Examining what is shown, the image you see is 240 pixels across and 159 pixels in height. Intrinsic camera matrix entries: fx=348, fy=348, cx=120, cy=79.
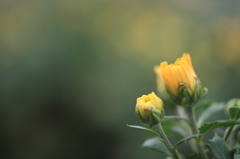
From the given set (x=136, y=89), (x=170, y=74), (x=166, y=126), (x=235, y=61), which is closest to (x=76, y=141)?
(x=136, y=89)

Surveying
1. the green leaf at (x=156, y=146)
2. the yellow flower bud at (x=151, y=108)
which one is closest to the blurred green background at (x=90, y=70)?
the green leaf at (x=156, y=146)

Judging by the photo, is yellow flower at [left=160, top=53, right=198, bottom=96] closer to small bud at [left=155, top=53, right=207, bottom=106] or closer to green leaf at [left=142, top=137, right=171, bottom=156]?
small bud at [left=155, top=53, right=207, bottom=106]

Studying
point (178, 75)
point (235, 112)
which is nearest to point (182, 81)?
point (178, 75)

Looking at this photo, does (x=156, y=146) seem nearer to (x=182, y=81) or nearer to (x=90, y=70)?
(x=182, y=81)

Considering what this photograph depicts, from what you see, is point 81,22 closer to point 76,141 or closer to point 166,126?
point 76,141

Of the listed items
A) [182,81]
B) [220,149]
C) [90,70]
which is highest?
[90,70]

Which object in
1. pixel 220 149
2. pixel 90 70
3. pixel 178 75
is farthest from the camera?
pixel 90 70

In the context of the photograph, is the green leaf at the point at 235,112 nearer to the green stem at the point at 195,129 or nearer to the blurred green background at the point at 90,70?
the green stem at the point at 195,129
